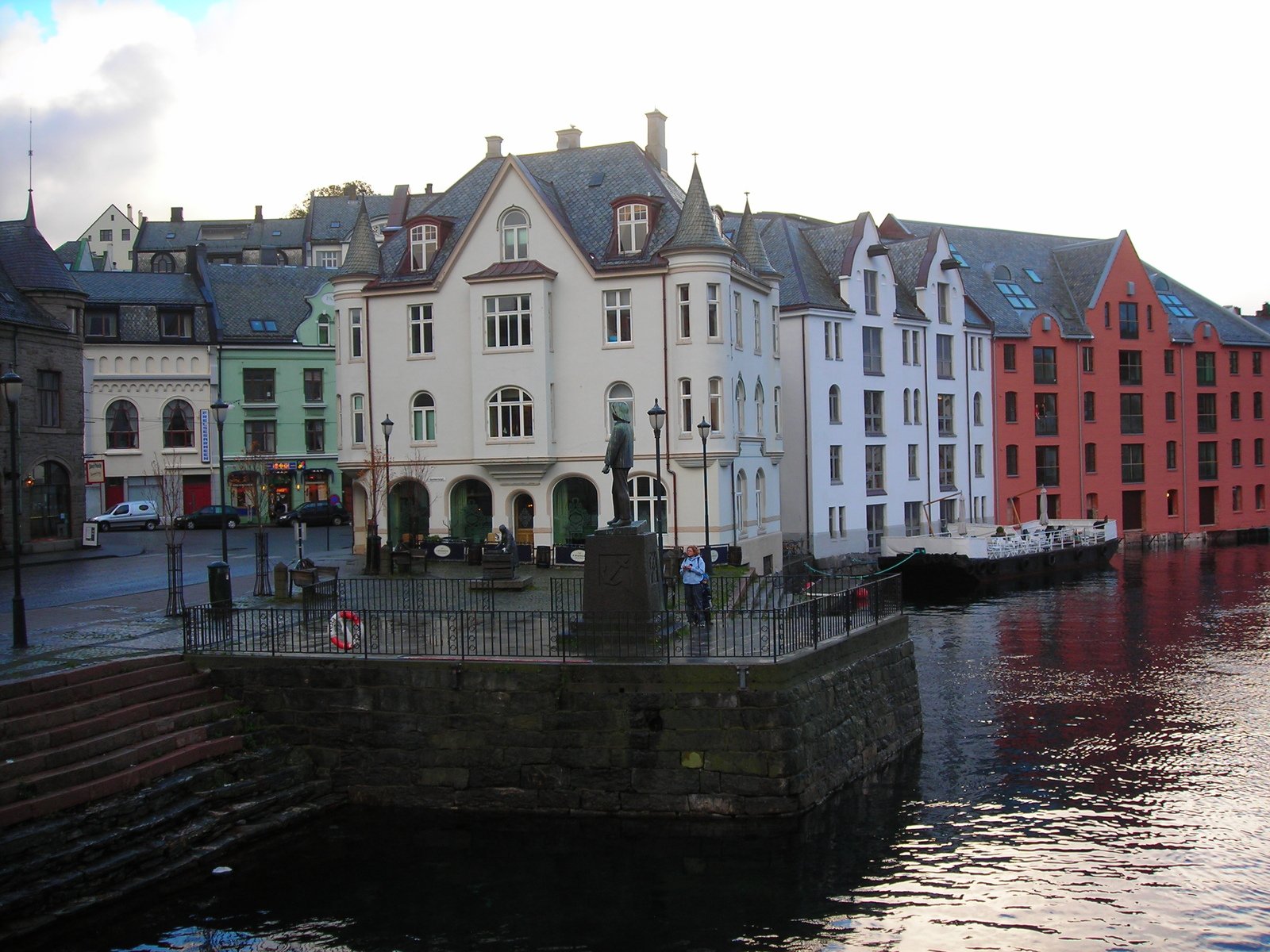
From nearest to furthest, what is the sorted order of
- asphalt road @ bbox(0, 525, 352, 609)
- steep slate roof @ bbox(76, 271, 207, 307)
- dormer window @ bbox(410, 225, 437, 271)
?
asphalt road @ bbox(0, 525, 352, 609), dormer window @ bbox(410, 225, 437, 271), steep slate roof @ bbox(76, 271, 207, 307)

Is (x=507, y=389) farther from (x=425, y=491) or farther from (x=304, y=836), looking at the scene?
(x=304, y=836)

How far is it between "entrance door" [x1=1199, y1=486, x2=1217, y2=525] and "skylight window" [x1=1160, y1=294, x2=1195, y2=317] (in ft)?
35.6

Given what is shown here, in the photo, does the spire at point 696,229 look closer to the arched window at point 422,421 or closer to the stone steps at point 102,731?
the arched window at point 422,421

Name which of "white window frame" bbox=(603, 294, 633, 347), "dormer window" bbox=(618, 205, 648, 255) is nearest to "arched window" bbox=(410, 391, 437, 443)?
"white window frame" bbox=(603, 294, 633, 347)

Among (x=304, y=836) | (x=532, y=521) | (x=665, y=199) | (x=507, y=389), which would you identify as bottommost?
(x=304, y=836)

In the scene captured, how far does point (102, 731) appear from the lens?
1870 cm

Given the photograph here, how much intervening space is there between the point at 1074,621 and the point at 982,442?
25620 mm

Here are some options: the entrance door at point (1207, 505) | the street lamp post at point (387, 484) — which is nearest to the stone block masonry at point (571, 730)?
the street lamp post at point (387, 484)

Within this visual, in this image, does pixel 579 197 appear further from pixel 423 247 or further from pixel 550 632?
pixel 550 632

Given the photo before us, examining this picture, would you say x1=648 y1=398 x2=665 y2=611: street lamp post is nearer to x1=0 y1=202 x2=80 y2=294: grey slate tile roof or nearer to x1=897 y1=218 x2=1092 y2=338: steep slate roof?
x1=0 y1=202 x2=80 y2=294: grey slate tile roof

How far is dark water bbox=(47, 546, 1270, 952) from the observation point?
15438mm

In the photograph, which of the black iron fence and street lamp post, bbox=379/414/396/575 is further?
street lamp post, bbox=379/414/396/575

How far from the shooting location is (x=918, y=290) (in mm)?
61062

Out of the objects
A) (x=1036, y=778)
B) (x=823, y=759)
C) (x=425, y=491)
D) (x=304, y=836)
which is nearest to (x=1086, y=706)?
(x=1036, y=778)
